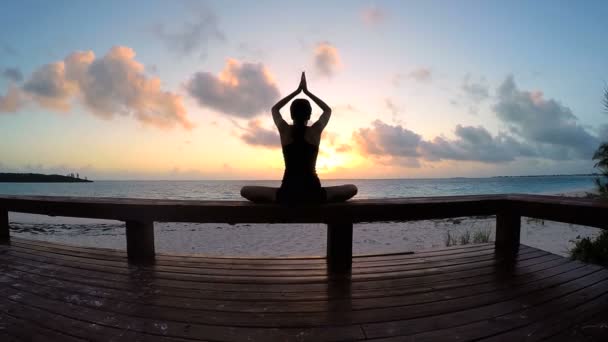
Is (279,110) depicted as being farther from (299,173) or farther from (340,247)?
(340,247)

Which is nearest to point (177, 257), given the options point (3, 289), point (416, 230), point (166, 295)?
point (166, 295)

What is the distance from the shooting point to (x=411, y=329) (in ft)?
5.78

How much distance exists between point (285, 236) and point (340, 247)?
22.3ft

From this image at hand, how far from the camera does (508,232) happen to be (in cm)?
363

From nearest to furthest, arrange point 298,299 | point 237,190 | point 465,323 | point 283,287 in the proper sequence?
point 465,323 < point 298,299 < point 283,287 < point 237,190

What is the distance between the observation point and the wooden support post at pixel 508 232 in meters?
3.59

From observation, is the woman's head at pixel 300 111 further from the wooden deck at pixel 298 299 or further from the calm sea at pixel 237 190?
the calm sea at pixel 237 190

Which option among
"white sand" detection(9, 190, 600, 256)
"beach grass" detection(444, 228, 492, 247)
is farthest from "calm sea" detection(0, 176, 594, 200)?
"beach grass" detection(444, 228, 492, 247)

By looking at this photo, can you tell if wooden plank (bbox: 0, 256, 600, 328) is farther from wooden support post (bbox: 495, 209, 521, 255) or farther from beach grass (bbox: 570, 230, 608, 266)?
beach grass (bbox: 570, 230, 608, 266)

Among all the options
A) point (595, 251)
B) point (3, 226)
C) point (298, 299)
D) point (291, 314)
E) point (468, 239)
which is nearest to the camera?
point (291, 314)

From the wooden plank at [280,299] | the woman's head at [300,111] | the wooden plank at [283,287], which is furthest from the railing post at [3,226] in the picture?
the woman's head at [300,111]

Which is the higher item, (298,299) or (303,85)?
(303,85)

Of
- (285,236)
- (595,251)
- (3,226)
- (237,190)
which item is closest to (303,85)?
(3,226)

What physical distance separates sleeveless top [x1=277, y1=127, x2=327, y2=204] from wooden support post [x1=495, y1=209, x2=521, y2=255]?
2.53 m
